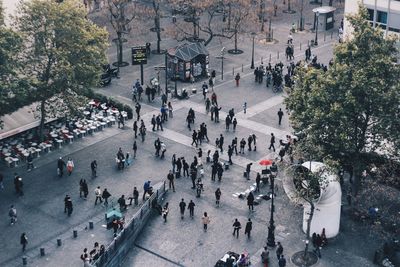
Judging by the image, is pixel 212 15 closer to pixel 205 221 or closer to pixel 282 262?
pixel 205 221

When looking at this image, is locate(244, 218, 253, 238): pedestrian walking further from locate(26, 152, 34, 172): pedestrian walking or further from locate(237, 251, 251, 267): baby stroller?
locate(26, 152, 34, 172): pedestrian walking

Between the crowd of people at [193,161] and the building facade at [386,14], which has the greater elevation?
the building facade at [386,14]

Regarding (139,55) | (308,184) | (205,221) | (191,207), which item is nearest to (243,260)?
(205,221)

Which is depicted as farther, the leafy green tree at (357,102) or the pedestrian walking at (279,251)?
the leafy green tree at (357,102)

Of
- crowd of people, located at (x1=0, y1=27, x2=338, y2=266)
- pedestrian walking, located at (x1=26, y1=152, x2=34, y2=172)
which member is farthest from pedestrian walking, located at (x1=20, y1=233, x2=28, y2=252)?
pedestrian walking, located at (x1=26, y1=152, x2=34, y2=172)

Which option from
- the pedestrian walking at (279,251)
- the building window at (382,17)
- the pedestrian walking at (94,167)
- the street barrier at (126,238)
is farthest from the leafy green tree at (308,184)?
the building window at (382,17)

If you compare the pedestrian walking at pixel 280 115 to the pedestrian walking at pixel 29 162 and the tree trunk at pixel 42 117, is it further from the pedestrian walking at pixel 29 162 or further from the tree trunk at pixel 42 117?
the pedestrian walking at pixel 29 162
